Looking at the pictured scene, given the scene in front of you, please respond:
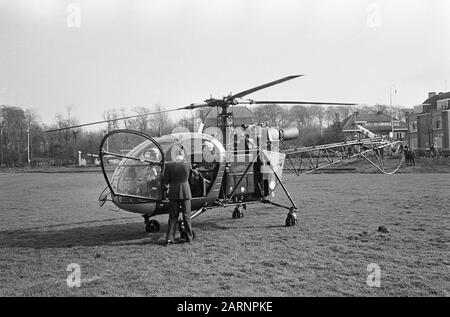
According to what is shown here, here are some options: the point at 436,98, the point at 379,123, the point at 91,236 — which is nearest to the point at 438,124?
the point at 436,98

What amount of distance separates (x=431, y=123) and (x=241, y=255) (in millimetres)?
76520

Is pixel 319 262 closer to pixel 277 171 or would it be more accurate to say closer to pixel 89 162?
pixel 277 171

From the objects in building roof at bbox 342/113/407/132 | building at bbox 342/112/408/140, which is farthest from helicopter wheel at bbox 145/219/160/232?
building roof at bbox 342/113/407/132

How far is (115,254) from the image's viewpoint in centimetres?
848

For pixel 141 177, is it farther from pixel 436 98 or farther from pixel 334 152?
pixel 436 98

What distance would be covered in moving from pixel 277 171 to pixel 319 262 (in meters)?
5.32

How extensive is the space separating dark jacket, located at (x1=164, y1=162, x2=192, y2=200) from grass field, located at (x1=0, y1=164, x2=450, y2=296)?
45.8 inches

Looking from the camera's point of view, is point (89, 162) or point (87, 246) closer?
point (87, 246)

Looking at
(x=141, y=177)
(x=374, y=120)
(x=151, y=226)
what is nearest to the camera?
(x=141, y=177)

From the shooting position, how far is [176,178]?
9.22 metres

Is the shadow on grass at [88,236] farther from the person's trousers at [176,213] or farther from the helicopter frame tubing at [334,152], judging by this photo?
the helicopter frame tubing at [334,152]

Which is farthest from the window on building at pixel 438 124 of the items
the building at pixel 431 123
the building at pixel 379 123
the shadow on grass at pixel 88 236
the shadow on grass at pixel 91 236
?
the shadow on grass at pixel 88 236
